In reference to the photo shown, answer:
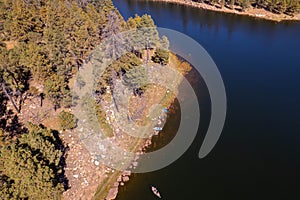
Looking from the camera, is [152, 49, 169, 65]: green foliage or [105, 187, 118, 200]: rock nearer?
[105, 187, 118, 200]: rock

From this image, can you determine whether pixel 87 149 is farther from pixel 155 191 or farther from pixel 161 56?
pixel 161 56

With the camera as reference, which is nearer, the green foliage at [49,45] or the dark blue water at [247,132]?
the dark blue water at [247,132]

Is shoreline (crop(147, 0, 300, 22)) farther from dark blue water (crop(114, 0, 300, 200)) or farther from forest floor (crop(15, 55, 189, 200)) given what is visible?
forest floor (crop(15, 55, 189, 200))

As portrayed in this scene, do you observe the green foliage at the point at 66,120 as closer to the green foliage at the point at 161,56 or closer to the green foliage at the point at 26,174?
the green foliage at the point at 26,174

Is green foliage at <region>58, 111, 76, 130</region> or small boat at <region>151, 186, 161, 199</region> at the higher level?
green foliage at <region>58, 111, 76, 130</region>

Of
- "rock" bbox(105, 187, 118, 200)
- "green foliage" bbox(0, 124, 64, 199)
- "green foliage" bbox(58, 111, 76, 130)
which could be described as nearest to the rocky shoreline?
"rock" bbox(105, 187, 118, 200)

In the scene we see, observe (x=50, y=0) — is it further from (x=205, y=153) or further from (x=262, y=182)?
(x=262, y=182)

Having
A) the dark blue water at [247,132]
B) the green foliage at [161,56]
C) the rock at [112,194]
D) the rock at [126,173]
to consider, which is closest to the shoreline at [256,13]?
the dark blue water at [247,132]
